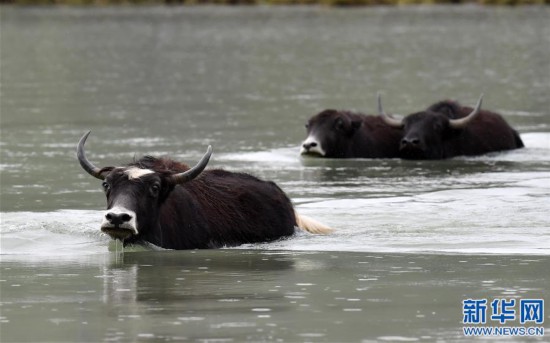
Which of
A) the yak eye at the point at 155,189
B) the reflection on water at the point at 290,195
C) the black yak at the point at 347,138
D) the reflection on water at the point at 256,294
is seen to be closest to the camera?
the reflection on water at the point at 256,294

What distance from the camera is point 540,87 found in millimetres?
33781

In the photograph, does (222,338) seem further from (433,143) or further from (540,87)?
(540,87)

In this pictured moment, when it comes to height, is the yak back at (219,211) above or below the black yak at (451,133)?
below

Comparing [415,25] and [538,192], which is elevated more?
[415,25]

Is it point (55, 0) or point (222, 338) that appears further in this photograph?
point (55, 0)

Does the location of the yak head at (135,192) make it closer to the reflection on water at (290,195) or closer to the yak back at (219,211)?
the yak back at (219,211)

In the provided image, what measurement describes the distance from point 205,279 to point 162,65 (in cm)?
3230

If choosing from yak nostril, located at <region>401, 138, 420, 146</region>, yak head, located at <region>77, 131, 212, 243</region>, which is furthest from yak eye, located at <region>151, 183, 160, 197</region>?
yak nostril, located at <region>401, 138, 420, 146</region>

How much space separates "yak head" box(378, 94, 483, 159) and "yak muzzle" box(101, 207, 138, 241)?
892 cm

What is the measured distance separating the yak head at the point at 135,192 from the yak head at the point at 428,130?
805 cm

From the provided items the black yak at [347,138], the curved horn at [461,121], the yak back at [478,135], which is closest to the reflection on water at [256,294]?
the black yak at [347,138]

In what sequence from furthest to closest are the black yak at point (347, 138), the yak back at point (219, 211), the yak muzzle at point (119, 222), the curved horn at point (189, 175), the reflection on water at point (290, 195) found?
1. the black yak at point (347, 138)
2. the yak back at point (219, 211)
3. the curved horn at point (189, 175)
4. the yak muzzle at point (119, 222)
5. the reflection on water at point (290, 195)

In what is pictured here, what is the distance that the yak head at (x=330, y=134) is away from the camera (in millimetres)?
21062

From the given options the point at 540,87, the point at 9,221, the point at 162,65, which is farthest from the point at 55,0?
the point at 9,221
